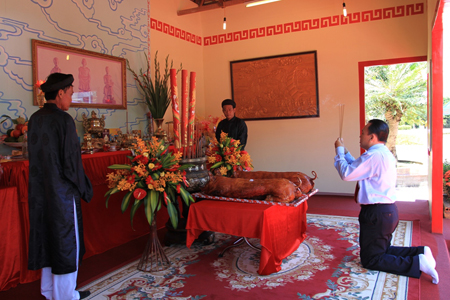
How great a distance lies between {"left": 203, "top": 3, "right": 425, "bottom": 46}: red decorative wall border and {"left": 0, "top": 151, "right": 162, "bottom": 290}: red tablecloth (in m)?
3.97

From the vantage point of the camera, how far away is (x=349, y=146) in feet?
19.8

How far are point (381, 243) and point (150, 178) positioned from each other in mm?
1986

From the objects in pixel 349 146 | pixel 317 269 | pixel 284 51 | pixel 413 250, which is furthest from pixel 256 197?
pixel 284 51

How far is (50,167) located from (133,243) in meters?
1.80

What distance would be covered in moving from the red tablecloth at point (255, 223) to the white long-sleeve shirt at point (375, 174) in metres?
0.63

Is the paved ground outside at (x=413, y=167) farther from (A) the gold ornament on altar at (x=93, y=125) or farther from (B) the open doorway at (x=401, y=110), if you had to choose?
(A) the gold ornament on altar at (x=93, y=125)

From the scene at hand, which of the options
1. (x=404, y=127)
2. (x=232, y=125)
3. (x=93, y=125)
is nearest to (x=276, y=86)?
(x=232, y=125)

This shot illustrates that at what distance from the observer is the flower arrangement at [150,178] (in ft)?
9.29

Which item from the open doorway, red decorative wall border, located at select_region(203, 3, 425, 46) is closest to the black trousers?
the open doorway

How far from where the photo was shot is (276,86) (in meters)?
6.53

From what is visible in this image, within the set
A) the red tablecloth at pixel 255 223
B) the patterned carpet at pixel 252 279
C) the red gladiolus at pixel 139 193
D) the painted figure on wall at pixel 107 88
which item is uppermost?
the painted figure on wall at pixel 107 88

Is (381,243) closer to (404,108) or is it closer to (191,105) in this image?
(191,105)

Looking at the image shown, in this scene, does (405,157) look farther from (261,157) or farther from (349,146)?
(261,157)

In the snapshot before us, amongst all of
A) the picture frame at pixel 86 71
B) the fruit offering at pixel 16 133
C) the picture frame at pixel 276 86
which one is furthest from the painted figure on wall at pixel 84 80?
the picture frame at pixel 276 86
